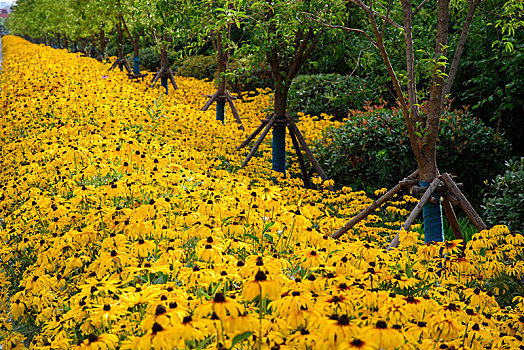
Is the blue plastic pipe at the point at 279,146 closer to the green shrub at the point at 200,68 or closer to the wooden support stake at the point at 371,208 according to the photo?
the wooden support stake at the point at 371,208

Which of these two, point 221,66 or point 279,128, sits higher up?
point 221,66

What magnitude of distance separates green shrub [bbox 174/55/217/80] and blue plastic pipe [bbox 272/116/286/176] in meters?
10.7

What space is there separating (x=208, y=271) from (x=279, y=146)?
5.09 meters

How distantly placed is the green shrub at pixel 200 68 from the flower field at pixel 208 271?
1172 cm

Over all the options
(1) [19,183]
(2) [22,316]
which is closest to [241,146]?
(1) [19,183]

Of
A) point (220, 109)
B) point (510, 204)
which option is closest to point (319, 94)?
point (220, 109)

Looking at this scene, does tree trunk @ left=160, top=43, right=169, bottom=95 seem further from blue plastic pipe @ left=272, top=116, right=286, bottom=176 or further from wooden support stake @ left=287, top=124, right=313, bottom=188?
wooden support stake @ left=287, top=124, right=313, bottom=188

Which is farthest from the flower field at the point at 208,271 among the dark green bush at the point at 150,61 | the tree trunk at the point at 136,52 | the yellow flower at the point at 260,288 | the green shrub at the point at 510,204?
the dark green bush at the point at 150,61

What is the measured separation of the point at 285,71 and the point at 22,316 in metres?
5.28

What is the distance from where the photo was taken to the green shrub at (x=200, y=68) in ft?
57.8

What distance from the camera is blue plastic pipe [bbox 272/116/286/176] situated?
725cm

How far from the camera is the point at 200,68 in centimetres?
1794

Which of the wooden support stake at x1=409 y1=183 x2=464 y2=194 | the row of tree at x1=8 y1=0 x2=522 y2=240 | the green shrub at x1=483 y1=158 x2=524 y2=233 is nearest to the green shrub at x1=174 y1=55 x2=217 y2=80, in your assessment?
the row of tree at x1=8 y1=0 x2=522 y2=240

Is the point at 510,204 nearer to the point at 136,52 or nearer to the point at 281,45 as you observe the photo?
the point at 281,45
